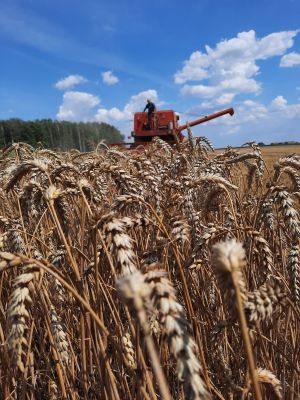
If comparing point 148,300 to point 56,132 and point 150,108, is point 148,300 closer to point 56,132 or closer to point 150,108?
point 150,108

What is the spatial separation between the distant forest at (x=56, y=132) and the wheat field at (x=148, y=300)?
2139 inches

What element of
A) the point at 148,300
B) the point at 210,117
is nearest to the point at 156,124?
the point at 210,117

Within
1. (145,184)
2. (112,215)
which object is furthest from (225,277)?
(145,184)

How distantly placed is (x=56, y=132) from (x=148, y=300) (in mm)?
72977

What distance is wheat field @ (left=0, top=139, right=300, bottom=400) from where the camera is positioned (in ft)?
1.91

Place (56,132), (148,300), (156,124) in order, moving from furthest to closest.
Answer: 1. (56,132)
2. (156,124)
3. (148,300)

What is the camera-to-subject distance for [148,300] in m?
0.54

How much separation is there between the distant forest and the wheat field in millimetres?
54331

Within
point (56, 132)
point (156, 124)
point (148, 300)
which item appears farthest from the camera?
point (56, 132)

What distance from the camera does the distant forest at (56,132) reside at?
61.8 metres

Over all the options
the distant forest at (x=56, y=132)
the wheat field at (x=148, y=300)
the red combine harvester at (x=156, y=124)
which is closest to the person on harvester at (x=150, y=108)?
the red combine harvester at (x=156, y=124)

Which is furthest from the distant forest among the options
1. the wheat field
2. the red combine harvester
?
the wheat field

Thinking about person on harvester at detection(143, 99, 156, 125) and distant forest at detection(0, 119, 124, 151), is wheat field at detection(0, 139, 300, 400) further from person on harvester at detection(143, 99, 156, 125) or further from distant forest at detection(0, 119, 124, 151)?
distant forest at detection(0, 119, 124, 151)

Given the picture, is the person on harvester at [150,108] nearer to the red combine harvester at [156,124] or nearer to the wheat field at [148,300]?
the red combine harvester at [156,124]
